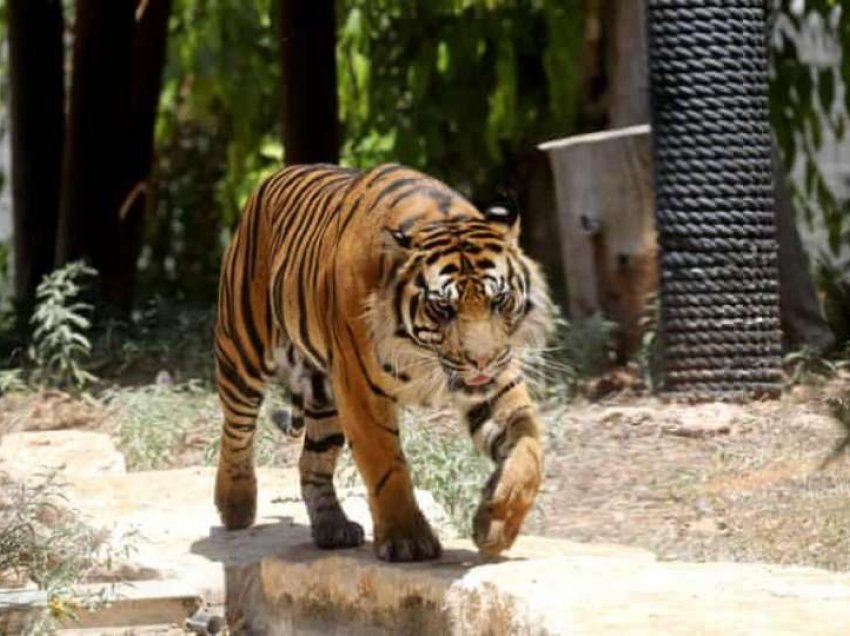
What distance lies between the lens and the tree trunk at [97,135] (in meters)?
11.6

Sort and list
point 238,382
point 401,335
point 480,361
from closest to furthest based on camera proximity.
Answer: point 480,361 < point 401,335 < point 238,382

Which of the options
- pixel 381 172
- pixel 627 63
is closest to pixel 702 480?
pixel 381 172

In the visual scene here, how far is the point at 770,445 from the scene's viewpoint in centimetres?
810

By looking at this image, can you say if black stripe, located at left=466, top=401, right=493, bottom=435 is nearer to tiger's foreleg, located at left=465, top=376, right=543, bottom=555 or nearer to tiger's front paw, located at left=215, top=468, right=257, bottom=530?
tiger's foreleg, located at left=465, top=376, right=543, bottom=555

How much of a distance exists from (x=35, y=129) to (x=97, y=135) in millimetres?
949

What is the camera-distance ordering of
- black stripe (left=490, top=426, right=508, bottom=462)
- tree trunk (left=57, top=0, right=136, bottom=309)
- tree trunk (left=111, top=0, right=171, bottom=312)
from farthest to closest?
tree trunk (left=111, top=0, right=171, bottom=312) → tree trunk (left=57, top=0, right=136, bottom=309) → black stripe (left=490, top=426, right=508, bottom=462)

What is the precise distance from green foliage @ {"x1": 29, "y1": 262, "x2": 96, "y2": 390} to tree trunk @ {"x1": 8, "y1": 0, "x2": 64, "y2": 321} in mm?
1647

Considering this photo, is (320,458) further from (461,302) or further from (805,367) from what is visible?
(805,367)

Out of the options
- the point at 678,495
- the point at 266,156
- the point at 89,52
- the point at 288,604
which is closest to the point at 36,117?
the point at 89,52

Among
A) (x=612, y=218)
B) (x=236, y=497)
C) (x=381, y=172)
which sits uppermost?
(x=381, y=172)

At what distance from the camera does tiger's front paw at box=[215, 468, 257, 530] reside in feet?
22.2

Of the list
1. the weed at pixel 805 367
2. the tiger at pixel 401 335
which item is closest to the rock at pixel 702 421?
the weed at pixel 805 367

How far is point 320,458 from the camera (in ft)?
21.0

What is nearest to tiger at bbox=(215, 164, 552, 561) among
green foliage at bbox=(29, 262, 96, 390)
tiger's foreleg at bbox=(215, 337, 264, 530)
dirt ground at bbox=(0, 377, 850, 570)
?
tiger's foreleg at bbox=(215, 337, 264, 530)
